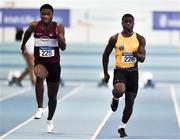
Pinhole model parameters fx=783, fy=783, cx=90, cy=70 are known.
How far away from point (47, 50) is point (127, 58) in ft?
4.06

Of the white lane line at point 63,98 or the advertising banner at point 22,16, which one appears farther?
the advertising banner at point 22,16

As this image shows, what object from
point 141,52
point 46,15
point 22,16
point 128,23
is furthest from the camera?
point 22,16

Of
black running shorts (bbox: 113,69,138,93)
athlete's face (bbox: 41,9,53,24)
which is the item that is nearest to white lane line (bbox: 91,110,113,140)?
black running shorts (bbox: 113,69,138,93)

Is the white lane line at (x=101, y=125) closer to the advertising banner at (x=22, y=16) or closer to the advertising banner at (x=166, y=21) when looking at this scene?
the advertising banner at (x=22, y=16)

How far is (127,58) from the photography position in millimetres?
11703

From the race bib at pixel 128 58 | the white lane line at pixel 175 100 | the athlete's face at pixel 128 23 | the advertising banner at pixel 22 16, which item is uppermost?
the athlete's face at pixel 128 23

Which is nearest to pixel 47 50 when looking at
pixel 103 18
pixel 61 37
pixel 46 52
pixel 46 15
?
pixel 46 52

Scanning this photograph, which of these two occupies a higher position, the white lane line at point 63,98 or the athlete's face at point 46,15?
the athlete's face at point 46,15

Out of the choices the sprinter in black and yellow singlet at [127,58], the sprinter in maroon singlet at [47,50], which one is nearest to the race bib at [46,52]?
the sprinter in maroon singlet at [47,50]

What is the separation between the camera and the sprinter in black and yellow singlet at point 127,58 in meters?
11.7

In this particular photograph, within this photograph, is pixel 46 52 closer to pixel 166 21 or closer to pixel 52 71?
pixel 52 71

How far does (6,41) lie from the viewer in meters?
26.8

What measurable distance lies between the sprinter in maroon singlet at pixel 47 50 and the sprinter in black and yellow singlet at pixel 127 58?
79 centimetres

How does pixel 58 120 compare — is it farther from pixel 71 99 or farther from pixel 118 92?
pixel 71 99
